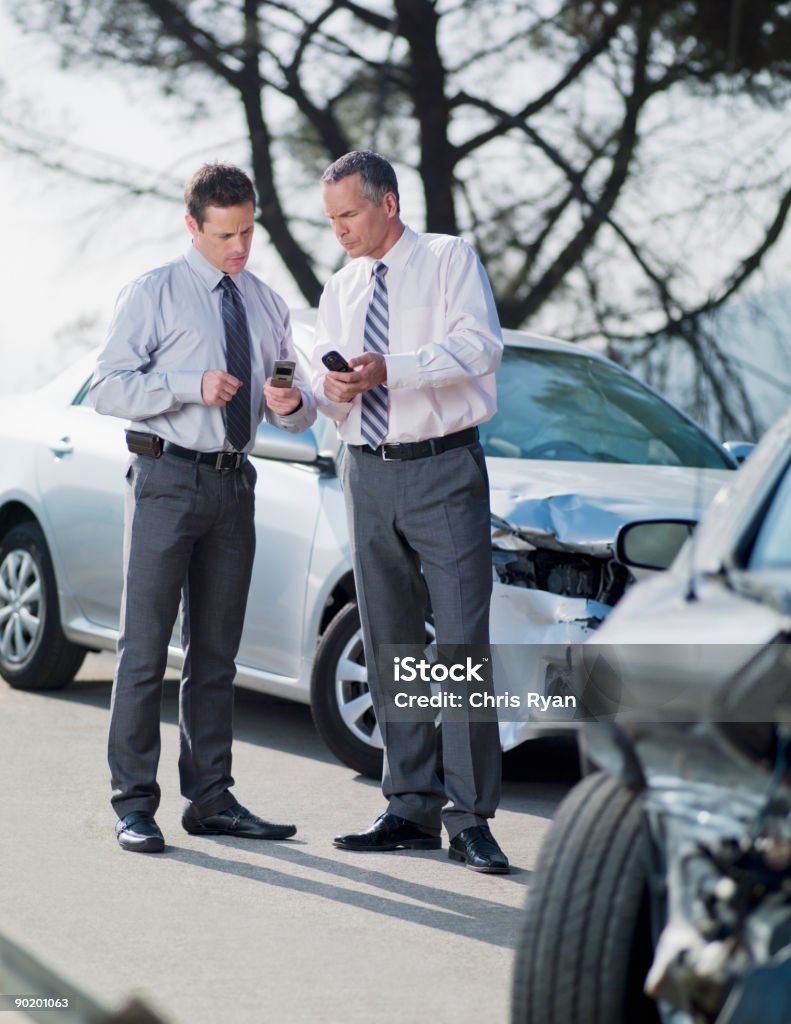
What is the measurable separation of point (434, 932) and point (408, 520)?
1.29 meters

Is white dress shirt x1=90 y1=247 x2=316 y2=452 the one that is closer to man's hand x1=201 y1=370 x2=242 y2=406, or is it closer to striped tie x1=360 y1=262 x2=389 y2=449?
man's hand x1=201 y1=370 x2=242 y2=406

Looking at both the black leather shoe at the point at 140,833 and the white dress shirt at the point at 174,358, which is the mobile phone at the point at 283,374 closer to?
the white dress shirt at the point at 174,358

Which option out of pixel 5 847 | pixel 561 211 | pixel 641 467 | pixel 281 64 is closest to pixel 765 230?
pixel 561 211

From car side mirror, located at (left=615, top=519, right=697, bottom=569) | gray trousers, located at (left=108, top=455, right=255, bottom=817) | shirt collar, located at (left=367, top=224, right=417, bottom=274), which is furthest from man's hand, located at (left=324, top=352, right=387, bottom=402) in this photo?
car side mirror, located at (left=615, top=519, right=697, bottom=569)

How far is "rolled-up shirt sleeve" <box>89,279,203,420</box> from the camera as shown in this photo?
17.0 ft

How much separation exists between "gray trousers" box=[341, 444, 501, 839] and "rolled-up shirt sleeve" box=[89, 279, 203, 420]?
0.54m

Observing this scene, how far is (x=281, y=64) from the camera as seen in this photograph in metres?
12.3

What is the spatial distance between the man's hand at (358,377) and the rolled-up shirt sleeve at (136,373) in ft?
1.32

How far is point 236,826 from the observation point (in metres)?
5.44

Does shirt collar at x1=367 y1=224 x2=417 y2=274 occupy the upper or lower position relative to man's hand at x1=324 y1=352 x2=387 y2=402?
upper

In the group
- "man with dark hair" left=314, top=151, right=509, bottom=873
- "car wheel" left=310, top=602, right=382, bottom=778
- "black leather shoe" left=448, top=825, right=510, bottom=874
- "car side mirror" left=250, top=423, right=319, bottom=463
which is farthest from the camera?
"car side mirror" left=250, top=423, right=319, bottom=463

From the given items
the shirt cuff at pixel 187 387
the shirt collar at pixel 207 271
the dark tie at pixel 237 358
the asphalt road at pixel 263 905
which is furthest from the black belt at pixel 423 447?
the asphalt road at pixel 263 905

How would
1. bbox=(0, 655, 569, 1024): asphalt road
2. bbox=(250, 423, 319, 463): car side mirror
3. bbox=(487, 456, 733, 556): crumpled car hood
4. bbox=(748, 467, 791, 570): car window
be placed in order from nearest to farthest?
bbox=(748, 467, 791, 570): car window
bbox=(0, 655, 569, 1024): asphalt road
bbox=(487, 456, 733, 556): crumpled car hood
bbox=(250, 423, 319, 463): car side mirror

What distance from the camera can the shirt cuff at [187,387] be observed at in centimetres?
521
